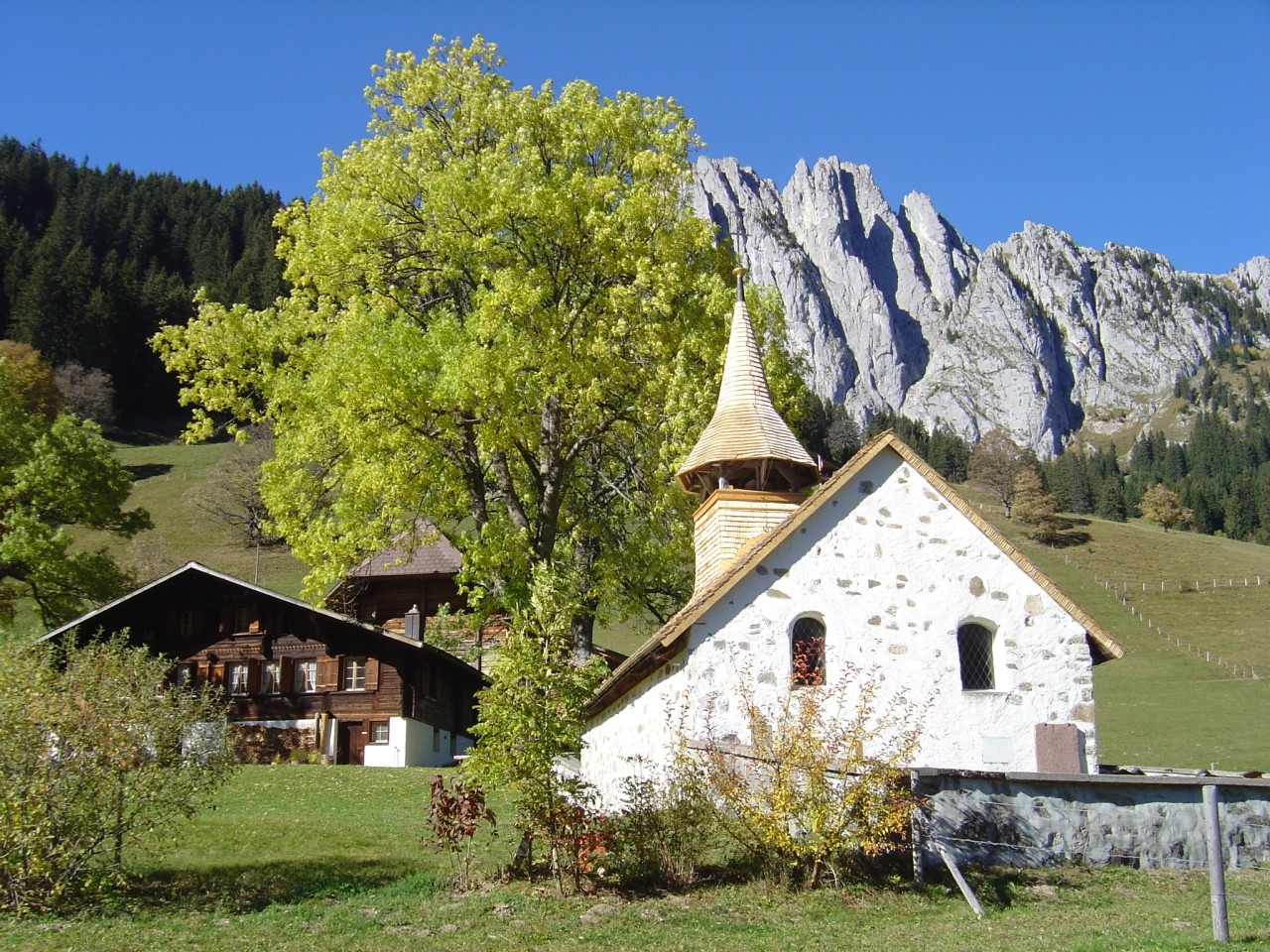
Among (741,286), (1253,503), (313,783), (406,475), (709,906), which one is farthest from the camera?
(1253,503)

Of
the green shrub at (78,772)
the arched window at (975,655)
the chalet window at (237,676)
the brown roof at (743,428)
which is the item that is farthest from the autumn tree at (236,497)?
the green shrub at (78,772)

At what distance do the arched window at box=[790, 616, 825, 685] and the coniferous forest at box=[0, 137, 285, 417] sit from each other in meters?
93.8

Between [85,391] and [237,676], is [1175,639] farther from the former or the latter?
[85,391]

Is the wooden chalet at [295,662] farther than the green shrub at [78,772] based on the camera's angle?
Yes

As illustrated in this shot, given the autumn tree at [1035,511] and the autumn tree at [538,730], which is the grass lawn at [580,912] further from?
the autumn tree at [1035,511]

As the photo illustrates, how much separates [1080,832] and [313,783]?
15.3m

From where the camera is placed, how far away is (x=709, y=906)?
11516 millimetres

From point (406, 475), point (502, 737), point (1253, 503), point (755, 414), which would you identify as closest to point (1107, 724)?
point (755, 414)

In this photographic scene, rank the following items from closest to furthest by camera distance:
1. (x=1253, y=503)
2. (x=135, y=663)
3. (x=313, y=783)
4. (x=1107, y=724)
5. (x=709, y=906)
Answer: (x=709, y=906) < (x=135, y=663) < (x=313, y=783) < (x=1107, y=724) < (x=1253, y=503)

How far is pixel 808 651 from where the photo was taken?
15.3 m

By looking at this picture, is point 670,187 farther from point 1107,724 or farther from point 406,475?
point 1107,724

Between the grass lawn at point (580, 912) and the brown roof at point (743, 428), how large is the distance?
7416 millimetres

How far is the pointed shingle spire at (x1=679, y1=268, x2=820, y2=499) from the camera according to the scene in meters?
19.0

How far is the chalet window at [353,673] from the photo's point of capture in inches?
1281
